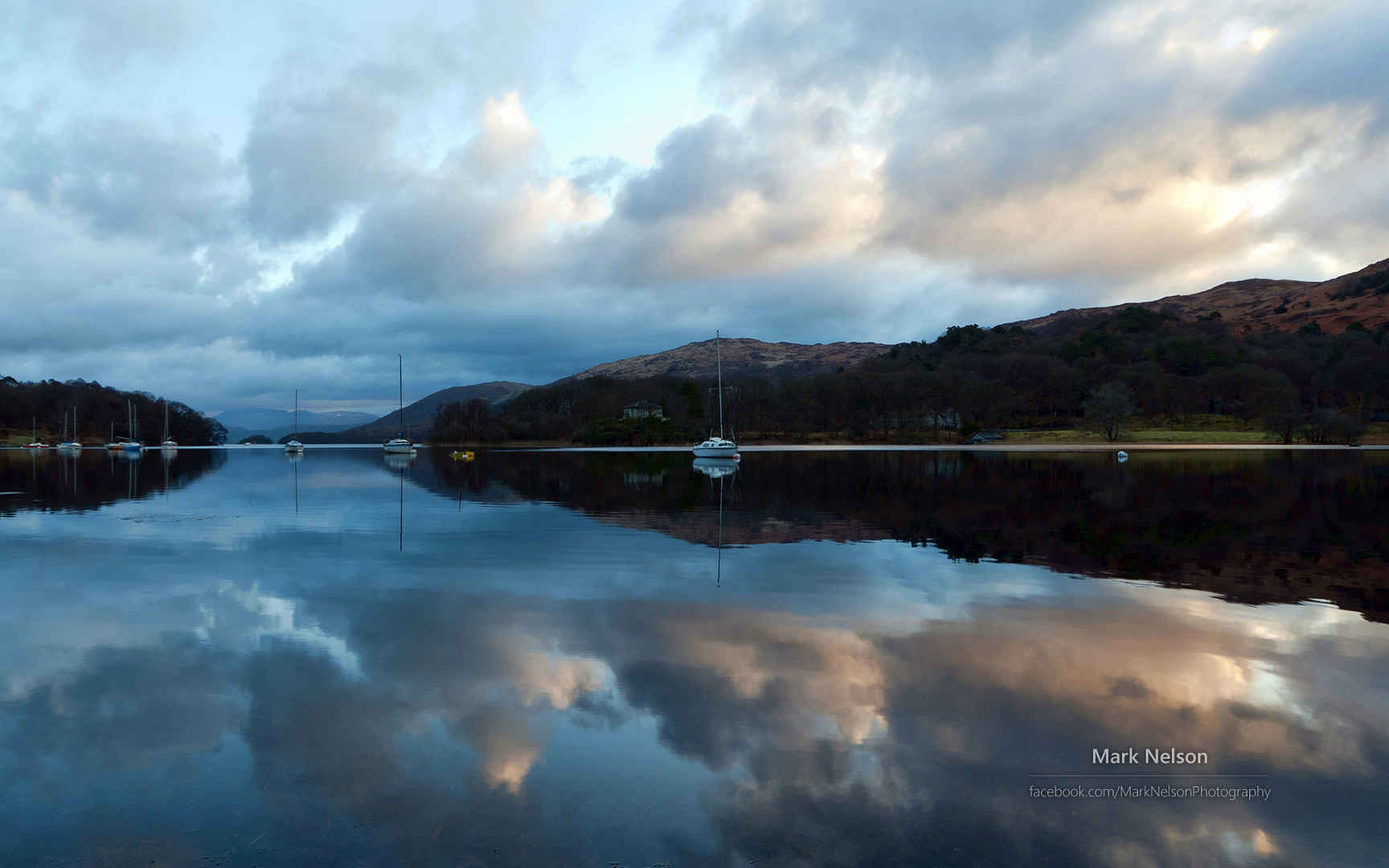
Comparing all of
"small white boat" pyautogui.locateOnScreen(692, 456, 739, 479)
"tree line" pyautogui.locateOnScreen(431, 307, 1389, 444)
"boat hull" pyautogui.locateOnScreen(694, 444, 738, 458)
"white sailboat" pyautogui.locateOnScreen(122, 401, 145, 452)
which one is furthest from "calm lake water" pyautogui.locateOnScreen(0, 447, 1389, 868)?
"white sailboat" pyautogui.locateOnScreen(122, 401, 145, 452)

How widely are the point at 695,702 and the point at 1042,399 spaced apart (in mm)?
136794

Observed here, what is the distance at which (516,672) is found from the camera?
Result: 938 cm

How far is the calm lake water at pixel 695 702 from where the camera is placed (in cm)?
575

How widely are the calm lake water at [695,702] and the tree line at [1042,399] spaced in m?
102

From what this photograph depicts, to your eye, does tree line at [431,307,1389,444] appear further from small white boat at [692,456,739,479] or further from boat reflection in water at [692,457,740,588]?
boat reflection in water at [692,457,740,588]

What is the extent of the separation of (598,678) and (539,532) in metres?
13.6

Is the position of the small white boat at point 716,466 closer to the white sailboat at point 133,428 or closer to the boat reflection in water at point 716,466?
the boat reflection in water at point 716,466

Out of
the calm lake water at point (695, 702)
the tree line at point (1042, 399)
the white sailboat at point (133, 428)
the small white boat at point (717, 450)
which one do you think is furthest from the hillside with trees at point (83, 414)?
the calm lake water at point (695, 702)

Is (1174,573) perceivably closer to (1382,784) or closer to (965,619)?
(965,619)

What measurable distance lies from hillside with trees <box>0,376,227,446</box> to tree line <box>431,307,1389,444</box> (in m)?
66.0

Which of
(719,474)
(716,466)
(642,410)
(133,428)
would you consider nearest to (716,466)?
(716,466)

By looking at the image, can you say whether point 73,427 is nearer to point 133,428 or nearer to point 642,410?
point 133,428

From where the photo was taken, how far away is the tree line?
112312mm

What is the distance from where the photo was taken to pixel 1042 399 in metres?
133
